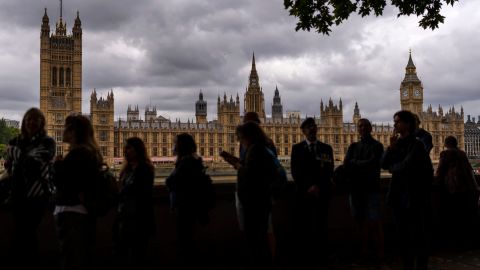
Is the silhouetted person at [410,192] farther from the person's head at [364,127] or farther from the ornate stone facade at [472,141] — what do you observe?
the ornate stone facade at [472,141]

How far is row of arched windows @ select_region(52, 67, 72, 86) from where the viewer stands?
59447 millimetres

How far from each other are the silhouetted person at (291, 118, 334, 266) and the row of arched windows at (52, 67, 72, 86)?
2355 inches

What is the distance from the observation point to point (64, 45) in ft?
200

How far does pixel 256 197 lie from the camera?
3729 millimetres

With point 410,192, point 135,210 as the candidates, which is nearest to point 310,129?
point 410,192

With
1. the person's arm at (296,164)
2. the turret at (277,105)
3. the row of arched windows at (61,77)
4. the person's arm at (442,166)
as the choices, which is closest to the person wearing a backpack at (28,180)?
the person's arm at (296,164)

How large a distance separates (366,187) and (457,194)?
1.70 meters

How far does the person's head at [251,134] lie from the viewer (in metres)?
3.84

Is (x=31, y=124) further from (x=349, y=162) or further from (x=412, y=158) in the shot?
(x=412, y=158)

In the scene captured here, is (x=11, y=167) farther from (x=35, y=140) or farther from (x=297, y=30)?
(x=297, y=30)

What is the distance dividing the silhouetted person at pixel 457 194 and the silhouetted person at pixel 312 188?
1.63 metres

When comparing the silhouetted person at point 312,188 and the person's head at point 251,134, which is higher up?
the person's head at point 251,134

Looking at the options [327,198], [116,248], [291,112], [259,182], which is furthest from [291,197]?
[291,112]

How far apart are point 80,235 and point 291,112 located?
251 ft
